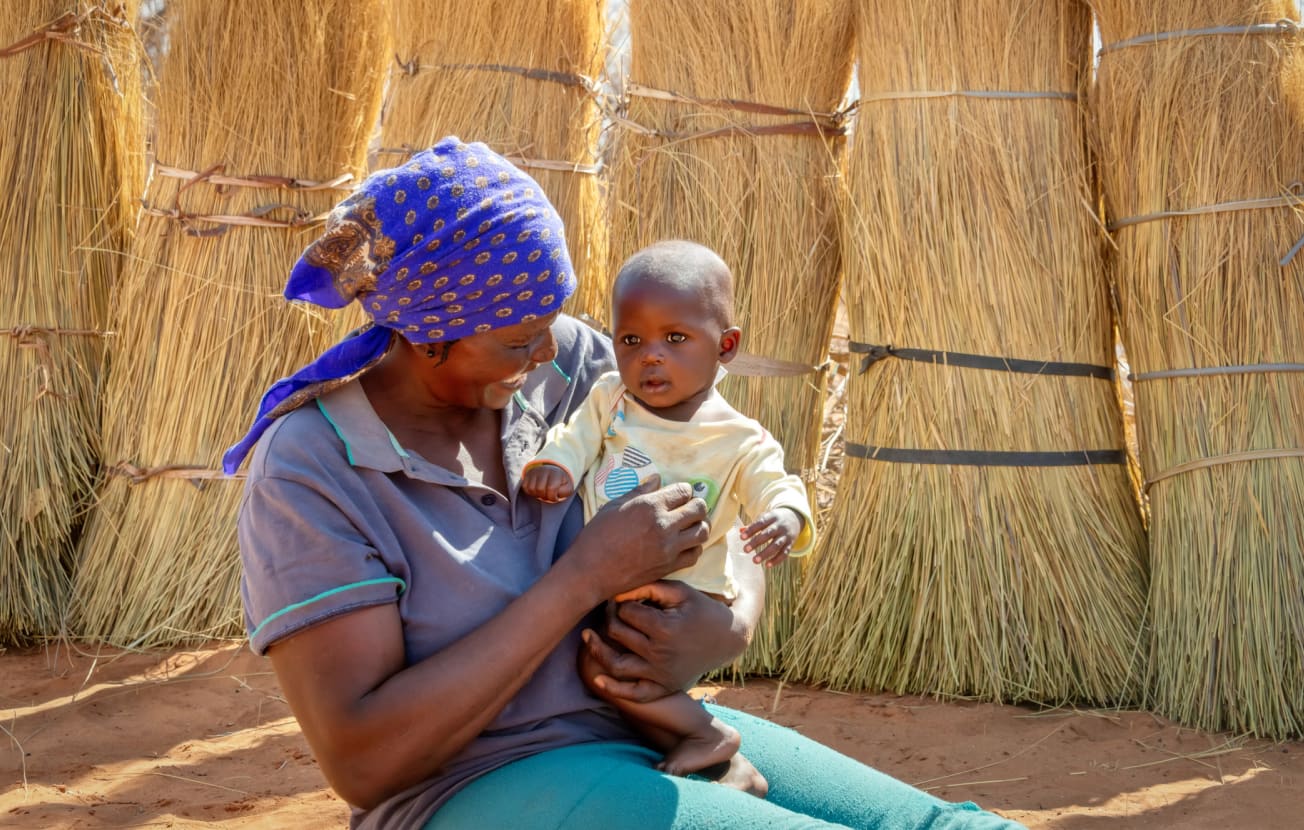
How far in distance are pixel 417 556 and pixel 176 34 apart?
11.3 feet

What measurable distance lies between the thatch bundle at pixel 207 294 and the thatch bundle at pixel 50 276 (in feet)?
0.48

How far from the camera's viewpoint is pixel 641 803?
1.58 m

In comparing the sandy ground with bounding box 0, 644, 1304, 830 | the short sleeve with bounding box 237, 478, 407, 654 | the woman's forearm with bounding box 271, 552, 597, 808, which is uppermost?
the short sleeve with bounding box 237, 478, 407, 654

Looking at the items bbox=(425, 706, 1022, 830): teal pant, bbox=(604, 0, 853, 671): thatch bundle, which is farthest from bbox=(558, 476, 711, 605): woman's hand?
bbox=(604, 0, 853, 671): thatch bundle

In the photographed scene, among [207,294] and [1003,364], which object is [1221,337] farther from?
[207,294]

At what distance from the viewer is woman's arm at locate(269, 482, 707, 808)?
1.55m

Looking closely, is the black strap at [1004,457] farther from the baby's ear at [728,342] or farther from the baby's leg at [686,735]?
the baby's leg at [686,735]

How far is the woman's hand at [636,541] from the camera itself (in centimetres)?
170

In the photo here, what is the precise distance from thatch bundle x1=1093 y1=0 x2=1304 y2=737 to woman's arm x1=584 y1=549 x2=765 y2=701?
213 cm

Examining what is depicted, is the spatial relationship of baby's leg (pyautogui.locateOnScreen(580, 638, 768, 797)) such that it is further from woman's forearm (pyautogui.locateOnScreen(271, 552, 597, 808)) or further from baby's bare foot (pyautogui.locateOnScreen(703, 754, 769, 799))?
woman's forearm (pyautogui.locateOnScreen(271, 552, 597, 808))

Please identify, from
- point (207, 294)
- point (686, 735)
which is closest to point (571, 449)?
point (686, 735)

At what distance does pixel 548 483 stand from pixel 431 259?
0.37 metres

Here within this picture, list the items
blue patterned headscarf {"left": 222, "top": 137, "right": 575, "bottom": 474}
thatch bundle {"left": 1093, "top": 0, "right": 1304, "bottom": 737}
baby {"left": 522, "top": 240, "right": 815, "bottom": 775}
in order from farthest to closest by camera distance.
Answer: thatch bundle {"left": 1093, "top": 0, "right": 1304, "bottom": 737}
baby {"left": 522, "top": 240, "right": 815, "bottom": 775}
blue patterned headscarf {"left": 222, "top": 137, "right": 575, "bottom": 474}

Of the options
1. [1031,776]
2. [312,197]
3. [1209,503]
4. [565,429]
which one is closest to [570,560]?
[565,429]
